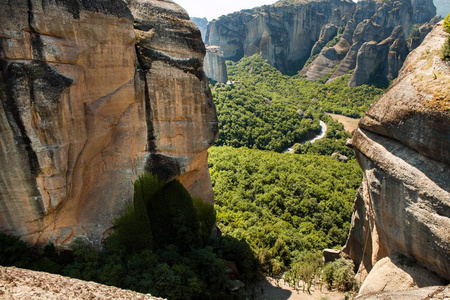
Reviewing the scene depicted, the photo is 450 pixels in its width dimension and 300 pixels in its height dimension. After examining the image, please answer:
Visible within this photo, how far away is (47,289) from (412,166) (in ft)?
35.1

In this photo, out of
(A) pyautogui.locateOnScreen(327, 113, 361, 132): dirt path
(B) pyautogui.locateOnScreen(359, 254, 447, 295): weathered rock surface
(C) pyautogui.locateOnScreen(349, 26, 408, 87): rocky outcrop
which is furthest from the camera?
(C) pyautogui.locateOnScreen(349, 26, 408, 87): rocky outcrop

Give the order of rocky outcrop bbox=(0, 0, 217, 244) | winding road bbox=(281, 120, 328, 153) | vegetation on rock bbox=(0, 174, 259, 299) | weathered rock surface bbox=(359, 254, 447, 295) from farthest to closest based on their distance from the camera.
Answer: winding road bbox=(281, 120, 328, 153) < vegetation on rock bbox=(0, 174, 259, 299) < rocky outcrop bbox=(0, 0, 217, 244) < weathered rock surface bbox=(359, 254, 447, 295)

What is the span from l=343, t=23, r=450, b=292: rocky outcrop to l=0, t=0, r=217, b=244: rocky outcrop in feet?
25.3

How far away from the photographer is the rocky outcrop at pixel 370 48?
63.4 m

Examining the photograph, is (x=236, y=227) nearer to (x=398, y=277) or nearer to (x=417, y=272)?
(x=398, y=277)

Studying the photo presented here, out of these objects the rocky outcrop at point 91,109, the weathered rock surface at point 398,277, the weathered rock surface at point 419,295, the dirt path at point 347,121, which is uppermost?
the rocky outcrop at point 91,109

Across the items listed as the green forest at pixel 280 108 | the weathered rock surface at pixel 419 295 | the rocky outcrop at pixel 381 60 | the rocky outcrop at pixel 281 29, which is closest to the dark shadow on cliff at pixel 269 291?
the weathered rock surface at pixel 419 295

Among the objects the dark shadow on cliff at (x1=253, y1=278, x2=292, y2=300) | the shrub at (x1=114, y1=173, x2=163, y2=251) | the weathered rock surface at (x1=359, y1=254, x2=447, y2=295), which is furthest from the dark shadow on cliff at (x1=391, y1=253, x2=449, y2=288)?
the shrub at (x1=114, y1=173, x2=163, y2=251)

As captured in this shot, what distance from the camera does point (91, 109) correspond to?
11617 mm

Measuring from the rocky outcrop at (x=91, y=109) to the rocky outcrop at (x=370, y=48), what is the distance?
6093 cm

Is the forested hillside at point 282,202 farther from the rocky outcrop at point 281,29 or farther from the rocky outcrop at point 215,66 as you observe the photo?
the rocky outcrop at point 281,29

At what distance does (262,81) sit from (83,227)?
7248cm

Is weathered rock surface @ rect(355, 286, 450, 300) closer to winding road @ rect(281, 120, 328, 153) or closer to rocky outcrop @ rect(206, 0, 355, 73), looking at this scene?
winding road @ rect(281, 120, 328, 153)

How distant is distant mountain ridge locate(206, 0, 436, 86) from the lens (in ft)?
212
